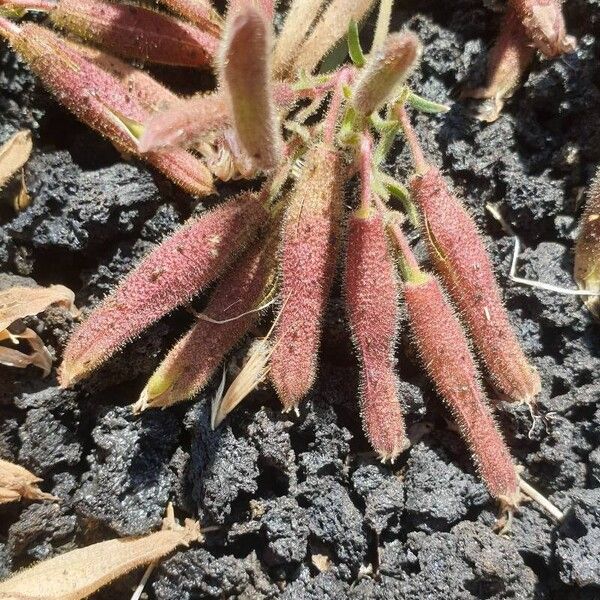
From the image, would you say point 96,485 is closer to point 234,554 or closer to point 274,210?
point 234,554

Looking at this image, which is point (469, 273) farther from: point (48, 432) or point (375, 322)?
point (48, 432)

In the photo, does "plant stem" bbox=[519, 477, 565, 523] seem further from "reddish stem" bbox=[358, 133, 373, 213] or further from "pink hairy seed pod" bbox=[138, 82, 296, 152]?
"pink hairy seed pod" bbox=[138, 82, 296, 152]

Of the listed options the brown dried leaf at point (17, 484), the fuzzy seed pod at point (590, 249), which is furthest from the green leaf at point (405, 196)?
the brown dried leaf at point (17, 484)

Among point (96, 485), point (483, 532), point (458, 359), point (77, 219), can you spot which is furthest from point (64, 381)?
point (483, 532)

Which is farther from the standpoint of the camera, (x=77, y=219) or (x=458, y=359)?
(x=77, y=219)

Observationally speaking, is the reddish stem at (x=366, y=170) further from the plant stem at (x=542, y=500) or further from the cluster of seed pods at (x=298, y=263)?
the plant stem at (x=542, y=500)

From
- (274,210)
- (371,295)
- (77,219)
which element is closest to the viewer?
(371,295)
